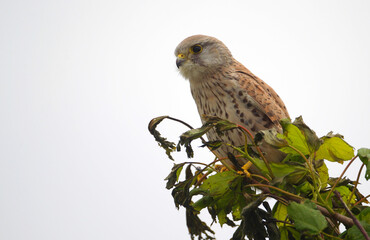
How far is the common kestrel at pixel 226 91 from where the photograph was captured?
2.52 metres

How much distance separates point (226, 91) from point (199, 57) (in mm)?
431

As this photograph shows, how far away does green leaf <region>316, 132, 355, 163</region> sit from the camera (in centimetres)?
134

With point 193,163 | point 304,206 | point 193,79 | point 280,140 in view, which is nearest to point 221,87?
point 193,79

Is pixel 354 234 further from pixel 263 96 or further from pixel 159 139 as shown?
pixel 263 96

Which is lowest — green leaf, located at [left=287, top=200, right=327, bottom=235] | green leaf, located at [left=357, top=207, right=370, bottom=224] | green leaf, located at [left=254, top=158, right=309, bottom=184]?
green leaf, located at [left=357, top=207, right=370, bottom=224]

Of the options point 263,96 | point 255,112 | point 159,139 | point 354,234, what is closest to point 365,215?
point 354,234

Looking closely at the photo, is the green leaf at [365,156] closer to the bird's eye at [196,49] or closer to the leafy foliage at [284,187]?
the leafy foliage at [284,187]

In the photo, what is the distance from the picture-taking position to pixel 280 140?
4.19ft

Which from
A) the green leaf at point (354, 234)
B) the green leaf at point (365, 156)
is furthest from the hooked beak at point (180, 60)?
the green leaf at point (354, 234)

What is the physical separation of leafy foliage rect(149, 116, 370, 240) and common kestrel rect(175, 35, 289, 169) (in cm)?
100

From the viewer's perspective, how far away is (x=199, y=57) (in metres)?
2.94

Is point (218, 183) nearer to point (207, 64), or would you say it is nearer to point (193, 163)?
point (193, 163)

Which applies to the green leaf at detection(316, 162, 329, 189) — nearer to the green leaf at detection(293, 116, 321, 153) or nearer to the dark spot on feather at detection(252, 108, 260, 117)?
the green leaf at detection(293, 116, 321, 153)

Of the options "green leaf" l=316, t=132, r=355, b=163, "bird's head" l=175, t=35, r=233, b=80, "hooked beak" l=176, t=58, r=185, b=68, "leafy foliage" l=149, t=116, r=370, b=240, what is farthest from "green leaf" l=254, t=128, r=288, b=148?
"hooked beak" l=176, t=58, r=185, b=68
